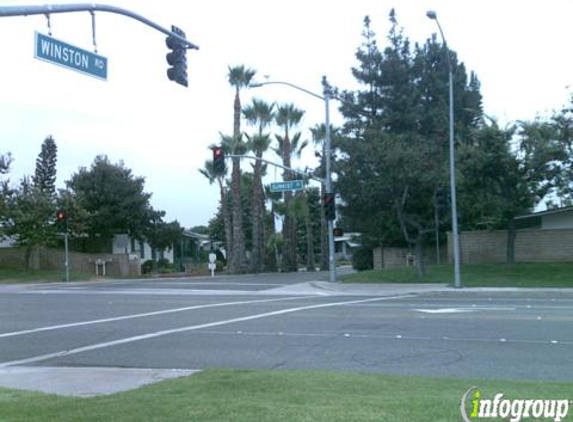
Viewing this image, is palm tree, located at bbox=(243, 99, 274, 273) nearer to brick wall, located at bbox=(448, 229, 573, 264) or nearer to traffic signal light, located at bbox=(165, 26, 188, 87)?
brick wall, located at bbox=(448, 229, 573, 264)

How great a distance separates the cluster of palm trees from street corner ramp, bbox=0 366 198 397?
36.6 m

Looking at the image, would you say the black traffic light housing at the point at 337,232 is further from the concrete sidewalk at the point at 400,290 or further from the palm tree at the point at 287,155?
the palm tree at the point at 287,155

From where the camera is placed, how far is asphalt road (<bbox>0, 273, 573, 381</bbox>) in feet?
38.8

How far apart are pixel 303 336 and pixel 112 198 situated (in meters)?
42.5

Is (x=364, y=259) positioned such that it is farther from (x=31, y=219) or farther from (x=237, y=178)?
(x=31, y=219)

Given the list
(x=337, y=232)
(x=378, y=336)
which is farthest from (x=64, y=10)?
(x=337, y=232)

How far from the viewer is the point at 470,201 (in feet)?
113

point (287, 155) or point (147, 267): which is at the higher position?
point (287, 155)

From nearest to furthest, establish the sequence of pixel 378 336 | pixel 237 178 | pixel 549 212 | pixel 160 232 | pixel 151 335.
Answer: pixel 378 336 → pixel 151 335 → pixel 549 212 → pixel 237 178 → pixel 160 232

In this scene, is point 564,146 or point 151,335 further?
point 564,146

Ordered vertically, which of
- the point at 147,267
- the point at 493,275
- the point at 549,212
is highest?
the point at 549,212

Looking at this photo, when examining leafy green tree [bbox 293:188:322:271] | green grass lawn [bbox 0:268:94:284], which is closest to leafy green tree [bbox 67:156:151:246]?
green grass lawn [bbox 0:268:94:284]

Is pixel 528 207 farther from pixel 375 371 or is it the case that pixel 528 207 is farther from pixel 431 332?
pixel 375 371

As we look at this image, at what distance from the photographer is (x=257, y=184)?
52.7m
